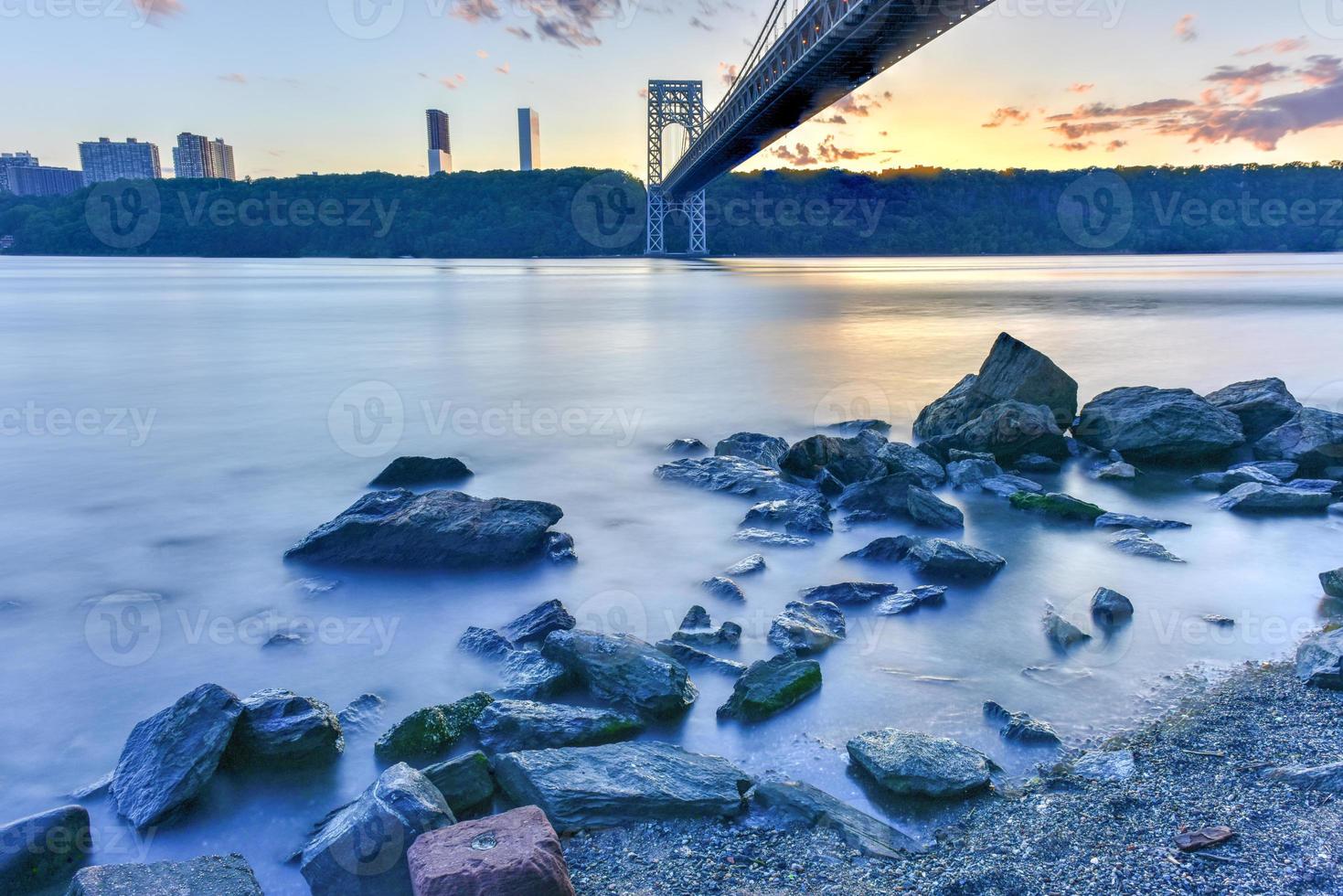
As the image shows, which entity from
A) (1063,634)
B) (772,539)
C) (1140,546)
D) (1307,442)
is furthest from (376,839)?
(1307,442)

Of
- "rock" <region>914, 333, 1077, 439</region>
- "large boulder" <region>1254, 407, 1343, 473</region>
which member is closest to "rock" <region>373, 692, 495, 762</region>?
"rock" <region>914, 333, 1077, 439</region>

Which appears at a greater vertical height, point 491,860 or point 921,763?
point 491,860

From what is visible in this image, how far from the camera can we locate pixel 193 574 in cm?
436

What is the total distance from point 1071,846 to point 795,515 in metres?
2.84

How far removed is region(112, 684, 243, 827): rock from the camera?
2.44 m

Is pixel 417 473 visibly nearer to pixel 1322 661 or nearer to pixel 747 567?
pixel 747 567

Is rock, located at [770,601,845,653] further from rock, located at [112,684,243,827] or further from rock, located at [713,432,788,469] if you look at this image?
rock, located at [713,432,788,469]

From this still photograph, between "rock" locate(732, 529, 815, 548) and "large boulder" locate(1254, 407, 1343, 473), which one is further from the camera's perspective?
"large boulder" locate(1254, 407, 1343, 473)

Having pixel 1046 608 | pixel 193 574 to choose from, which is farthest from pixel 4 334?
pixel 1046 608

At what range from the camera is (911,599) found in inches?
150

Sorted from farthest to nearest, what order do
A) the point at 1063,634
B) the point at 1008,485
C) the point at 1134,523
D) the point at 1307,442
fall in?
the point at 1307,442 → the point at 1008,485 → the point at 1134,523 → the point at 1063,634

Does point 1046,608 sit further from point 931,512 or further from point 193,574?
point 193,574

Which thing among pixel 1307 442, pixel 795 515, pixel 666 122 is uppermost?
pixel 666 122

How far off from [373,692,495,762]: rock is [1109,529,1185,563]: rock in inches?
131
